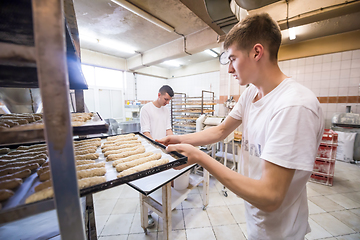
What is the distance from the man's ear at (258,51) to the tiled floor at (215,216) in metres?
2.09

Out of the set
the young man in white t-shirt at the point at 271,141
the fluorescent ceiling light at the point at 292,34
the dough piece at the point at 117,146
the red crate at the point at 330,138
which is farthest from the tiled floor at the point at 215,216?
the fluorescent ceiling light at the point at 292,34

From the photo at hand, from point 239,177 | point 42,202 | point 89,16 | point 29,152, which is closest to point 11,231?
point 29,152

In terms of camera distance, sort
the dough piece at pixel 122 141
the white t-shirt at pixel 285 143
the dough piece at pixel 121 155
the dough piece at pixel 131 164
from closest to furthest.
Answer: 1. the white t-shirt at pixel 285 143
2. the dough piece at pixel 131 164
3. the dough piece at pixel 121 155
4. the dough piece at pixel 122 141

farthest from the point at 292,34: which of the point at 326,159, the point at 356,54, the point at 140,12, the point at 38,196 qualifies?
the point at 38,196

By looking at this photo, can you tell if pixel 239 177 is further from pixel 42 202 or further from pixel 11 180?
pixel 11 180

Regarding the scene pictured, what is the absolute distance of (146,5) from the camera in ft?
9.47

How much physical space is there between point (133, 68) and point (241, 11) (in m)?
4.73

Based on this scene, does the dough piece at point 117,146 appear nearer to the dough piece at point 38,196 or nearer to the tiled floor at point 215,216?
the dough piece at point 38,196

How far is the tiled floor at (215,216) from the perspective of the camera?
1812 millimetres

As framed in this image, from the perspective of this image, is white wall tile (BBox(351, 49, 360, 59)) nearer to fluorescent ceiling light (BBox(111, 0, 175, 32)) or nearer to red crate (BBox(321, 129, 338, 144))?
red crate (BBox(321, 129, 338, 144))

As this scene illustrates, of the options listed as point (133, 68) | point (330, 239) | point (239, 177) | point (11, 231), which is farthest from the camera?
point (133, 68)

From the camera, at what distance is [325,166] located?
2.85 metres

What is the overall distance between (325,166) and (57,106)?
4.23 metres

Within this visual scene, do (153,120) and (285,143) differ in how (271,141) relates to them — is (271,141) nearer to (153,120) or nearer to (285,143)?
(285,143)
